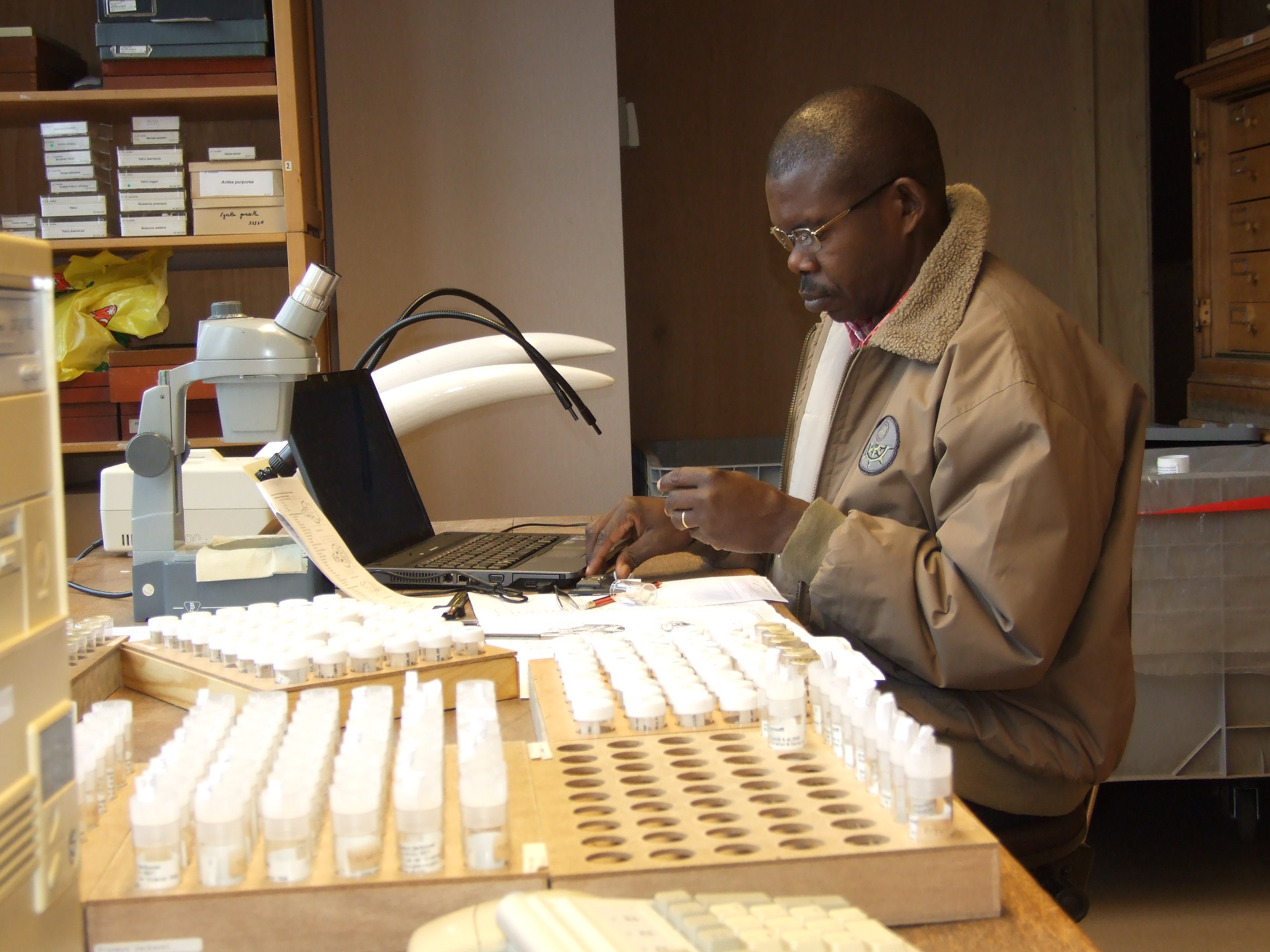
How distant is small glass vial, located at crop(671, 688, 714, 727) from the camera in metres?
0.80

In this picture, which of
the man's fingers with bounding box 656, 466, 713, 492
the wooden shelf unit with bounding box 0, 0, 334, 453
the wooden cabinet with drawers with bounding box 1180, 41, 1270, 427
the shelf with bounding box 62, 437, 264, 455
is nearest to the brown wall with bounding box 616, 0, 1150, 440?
the wooden cabinet with drawers with bounding box 1180, 41, 1270, 427

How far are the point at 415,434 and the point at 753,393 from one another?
1.40 m

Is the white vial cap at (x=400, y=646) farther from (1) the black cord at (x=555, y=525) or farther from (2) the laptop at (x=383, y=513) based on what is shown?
(1) the black cord at (x=555, y=525)

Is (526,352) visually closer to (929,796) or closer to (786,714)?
(786,714)

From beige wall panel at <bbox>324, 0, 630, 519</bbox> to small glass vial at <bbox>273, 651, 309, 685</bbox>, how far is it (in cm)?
201

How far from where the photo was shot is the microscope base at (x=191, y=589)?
1.36 m

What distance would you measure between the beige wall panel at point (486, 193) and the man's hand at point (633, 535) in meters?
1.34

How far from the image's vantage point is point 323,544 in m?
1.39

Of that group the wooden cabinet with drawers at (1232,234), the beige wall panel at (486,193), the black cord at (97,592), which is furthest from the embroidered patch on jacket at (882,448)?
the wooden cabinet with drawers at (1232,234)

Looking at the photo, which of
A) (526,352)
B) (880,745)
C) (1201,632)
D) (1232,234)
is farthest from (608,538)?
(1232,234)

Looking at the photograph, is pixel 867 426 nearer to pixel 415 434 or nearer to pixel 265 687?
pixel 265 687

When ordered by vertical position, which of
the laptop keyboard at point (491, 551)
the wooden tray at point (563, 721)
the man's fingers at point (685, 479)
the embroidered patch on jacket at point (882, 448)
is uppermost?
the embroidered patch on jacket at point (882, 448)

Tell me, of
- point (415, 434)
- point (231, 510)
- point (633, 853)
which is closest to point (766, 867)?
point (633, 853)

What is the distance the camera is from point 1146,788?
274cm
